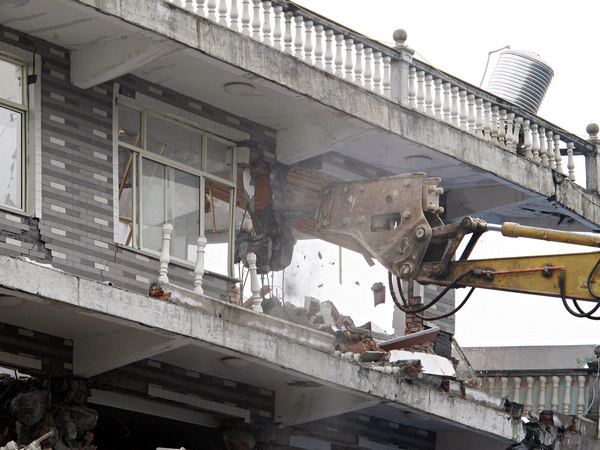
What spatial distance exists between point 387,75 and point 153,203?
4.06 metres

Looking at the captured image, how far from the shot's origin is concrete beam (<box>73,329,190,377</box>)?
1744 centimetres

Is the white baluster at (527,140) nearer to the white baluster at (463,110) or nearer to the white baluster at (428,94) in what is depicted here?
the white baluster at (463,110)

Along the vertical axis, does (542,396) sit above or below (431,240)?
below

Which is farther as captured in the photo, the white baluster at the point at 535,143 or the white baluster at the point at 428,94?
the white baluster at the point at 535,143

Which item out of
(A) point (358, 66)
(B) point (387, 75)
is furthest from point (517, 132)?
(A) point (358, 66)

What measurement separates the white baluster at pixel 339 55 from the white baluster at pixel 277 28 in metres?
1.00

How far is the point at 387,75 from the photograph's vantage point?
70.4ft

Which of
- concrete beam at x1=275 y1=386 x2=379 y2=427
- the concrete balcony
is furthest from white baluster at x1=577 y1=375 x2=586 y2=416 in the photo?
concrete beam at x1=275 y1=386 x2=379 y2=427

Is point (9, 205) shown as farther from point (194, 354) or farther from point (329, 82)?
point (329, 82)

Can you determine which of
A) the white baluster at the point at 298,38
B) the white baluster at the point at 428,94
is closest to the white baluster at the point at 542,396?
the white baluster at the point at 428,94

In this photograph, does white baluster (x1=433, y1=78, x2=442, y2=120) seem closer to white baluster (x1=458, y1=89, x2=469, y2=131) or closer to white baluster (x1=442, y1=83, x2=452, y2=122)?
white baluster (x1=442, y1=83, x2=452, y2=122)

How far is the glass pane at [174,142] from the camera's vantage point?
1925cm

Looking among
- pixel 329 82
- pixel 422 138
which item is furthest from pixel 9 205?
pixel 422 138

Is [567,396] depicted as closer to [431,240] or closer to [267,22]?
[431,240]
